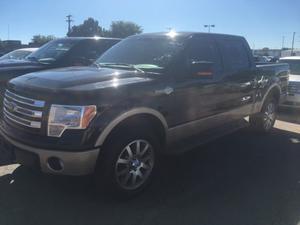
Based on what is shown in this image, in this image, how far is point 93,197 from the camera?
13.7 feet

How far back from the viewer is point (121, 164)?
3971 millimetres

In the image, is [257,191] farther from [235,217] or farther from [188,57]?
[188,57]

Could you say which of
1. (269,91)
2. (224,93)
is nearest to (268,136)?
(269,91)

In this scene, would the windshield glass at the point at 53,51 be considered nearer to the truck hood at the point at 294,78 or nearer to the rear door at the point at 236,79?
the rear door at the point at 236,79

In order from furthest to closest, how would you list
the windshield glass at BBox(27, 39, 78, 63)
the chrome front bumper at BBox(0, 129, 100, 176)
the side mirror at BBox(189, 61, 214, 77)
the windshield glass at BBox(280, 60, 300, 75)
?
the windshield glass at BBox(280, 60, 300, 75)
the windshield glass at BBox(27, 39, 78, 63)
the side mirror at BBox(189, 61, 214, 77)
the chrome front bumper at BBox(0, 129, 100, 176)

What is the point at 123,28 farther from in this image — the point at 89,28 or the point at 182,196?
the point at 182,196

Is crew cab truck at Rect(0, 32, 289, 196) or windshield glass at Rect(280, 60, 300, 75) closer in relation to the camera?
crew cab truck at Rect(0, 32, 289, 196)

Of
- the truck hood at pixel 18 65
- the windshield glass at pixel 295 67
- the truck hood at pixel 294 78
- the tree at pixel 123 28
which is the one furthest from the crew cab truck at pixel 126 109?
the tree at pixel 123 28

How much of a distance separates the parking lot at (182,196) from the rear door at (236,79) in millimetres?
870

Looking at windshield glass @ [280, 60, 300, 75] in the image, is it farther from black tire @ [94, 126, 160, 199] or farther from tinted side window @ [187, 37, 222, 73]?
black tire @ [94, 126, 160, 199]

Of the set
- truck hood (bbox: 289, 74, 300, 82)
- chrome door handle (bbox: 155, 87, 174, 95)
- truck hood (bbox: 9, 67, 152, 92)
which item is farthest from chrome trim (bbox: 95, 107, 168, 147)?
truck hood (bbox: 289, 74, 300, 82)

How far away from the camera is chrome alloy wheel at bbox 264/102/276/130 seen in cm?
734

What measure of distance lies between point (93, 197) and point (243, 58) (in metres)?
3.76

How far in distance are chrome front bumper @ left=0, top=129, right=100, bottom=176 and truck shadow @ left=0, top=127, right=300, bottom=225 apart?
1.59 feet
